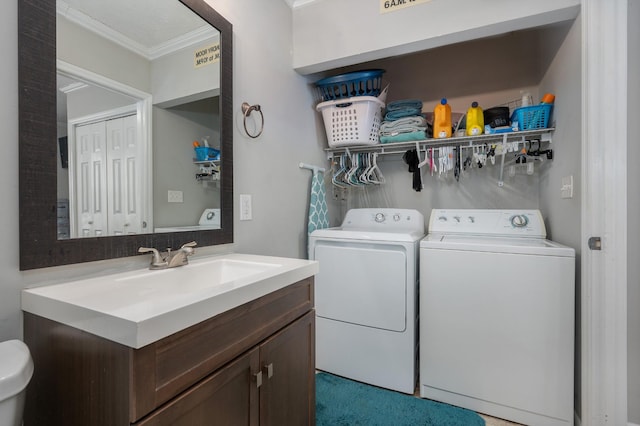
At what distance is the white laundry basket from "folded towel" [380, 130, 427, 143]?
10 cm

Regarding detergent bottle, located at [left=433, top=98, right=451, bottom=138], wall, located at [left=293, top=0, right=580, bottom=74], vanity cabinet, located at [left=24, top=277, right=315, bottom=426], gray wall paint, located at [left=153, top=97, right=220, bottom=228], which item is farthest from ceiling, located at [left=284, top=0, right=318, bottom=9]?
vanity cabinet, located at [left=24, top=277, right=315, bottom=426]

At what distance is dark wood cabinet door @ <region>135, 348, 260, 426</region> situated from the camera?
69 cm

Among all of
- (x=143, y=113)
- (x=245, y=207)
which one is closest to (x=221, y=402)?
(x=245, y=207)

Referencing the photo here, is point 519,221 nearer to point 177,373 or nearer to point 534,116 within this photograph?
point 534,116

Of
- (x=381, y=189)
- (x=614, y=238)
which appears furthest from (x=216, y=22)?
(x=614, y=238)

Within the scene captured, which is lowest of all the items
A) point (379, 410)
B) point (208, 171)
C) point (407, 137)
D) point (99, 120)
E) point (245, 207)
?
point (379, 410)

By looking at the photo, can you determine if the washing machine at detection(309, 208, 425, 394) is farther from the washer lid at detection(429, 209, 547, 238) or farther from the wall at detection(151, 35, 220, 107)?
the wall at detection(151, 35, 220, 107)

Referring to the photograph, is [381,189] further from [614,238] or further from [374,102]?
[614,238]

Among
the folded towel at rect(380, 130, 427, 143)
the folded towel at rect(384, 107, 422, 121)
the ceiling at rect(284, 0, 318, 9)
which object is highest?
the ceiling at rect(284, 0, 318, 9)

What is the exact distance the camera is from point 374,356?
6.08 ft

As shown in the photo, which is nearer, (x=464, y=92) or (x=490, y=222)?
(x=490, y=222)

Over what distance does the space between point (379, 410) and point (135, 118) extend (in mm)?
1882

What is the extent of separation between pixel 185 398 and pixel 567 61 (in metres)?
2.25

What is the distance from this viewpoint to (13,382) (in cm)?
61
